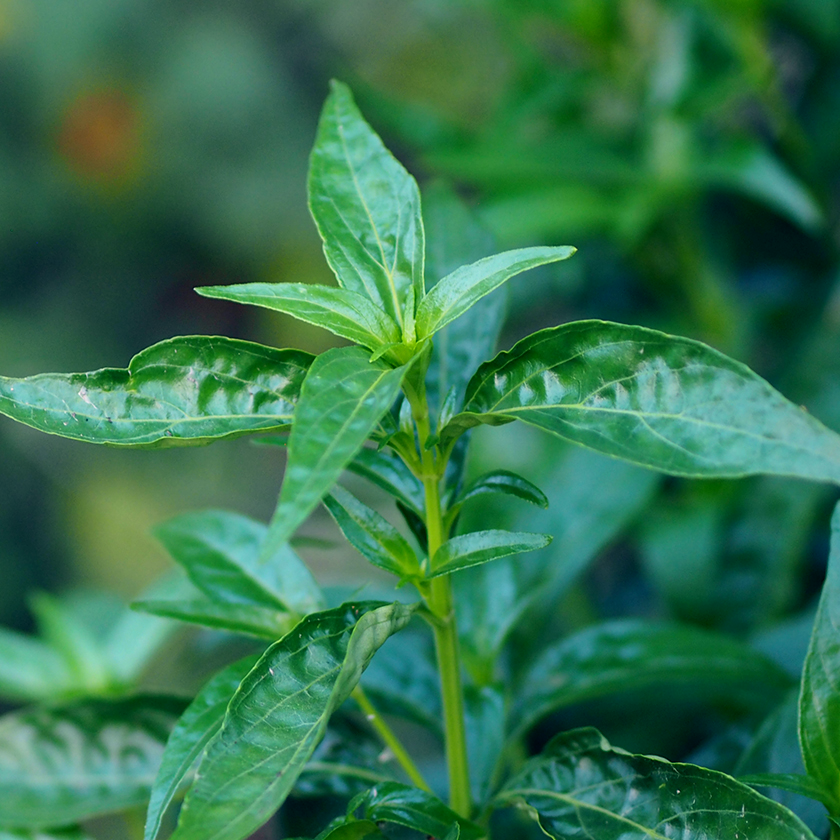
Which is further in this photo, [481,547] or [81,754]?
[81,754]

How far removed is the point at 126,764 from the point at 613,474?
0.45 m

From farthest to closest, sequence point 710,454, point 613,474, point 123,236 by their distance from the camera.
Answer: point 123,236 < point 613,474 < point 710,454

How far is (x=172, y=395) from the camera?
0.35 m

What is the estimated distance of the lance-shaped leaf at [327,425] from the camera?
0.26m

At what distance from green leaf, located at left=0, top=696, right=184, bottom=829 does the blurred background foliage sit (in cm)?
22

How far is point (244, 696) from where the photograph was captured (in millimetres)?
317

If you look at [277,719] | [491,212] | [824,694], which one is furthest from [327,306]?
[491,212]

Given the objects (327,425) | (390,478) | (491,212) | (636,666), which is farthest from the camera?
(491,212)

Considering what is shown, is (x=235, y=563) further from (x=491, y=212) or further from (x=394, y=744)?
(x=491, y=212)

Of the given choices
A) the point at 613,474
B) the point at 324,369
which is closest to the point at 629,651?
the point at 613,474

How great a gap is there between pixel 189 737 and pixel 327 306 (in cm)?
19

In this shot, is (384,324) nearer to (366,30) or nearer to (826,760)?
(826,760)

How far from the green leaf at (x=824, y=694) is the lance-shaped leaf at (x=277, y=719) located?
18cm

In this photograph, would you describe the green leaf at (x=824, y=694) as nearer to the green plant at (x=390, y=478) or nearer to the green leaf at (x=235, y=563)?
the green plant at (x=390, y=478)
